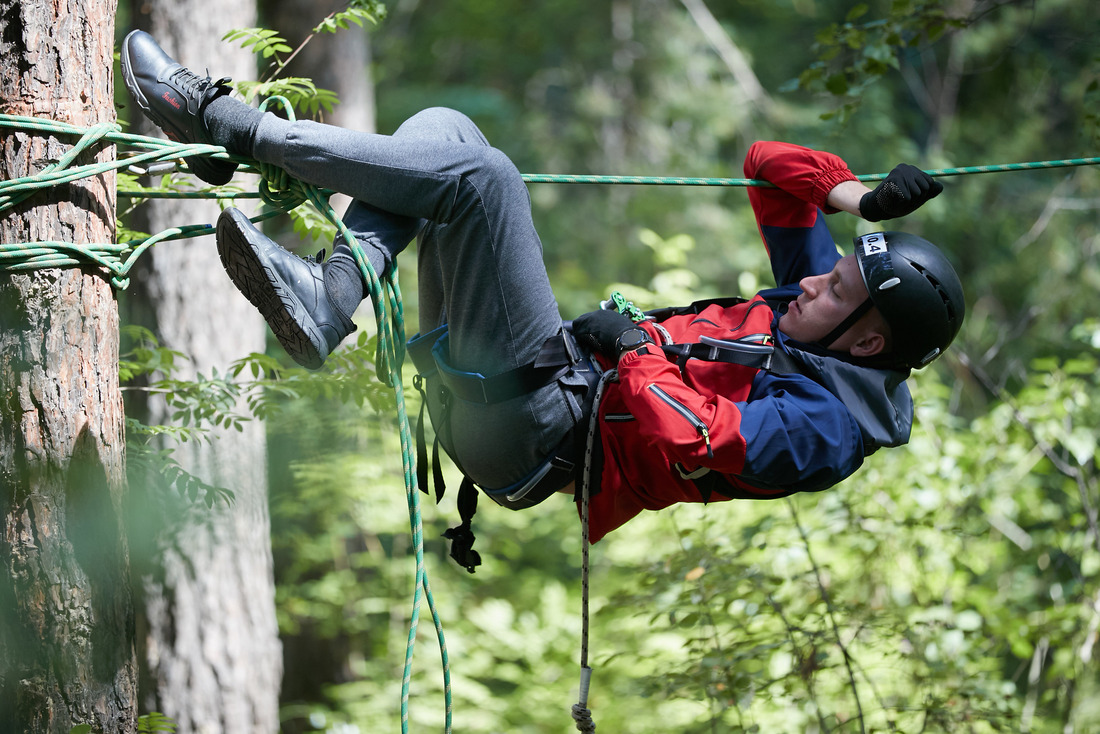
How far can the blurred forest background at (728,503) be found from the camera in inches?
137

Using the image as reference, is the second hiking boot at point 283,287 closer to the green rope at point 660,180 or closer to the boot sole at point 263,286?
the boot sole at point 263,286

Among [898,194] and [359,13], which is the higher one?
[359,13]

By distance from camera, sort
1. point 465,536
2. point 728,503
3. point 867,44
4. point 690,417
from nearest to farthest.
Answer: point 690,417, point 465,536, point 867,44, point 728,503

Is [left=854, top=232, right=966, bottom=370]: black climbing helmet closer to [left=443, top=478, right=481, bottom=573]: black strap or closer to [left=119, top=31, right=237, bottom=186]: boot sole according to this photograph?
[left=443, top=478, right=481, bottom=573]: black strap

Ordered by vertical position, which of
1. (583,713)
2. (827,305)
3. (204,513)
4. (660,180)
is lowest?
(583,713)

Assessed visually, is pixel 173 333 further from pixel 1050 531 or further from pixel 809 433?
pixel 1050 531

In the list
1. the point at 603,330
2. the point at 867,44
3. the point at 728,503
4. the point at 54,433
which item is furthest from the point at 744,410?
the point at 728,503

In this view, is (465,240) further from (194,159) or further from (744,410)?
(744,410)

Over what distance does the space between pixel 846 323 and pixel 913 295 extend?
0.17 metres

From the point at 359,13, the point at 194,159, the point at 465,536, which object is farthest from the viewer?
the point at 359,13

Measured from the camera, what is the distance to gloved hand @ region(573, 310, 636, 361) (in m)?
2.13

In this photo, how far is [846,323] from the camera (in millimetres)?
2205

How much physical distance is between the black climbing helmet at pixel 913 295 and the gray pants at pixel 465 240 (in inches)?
30.6

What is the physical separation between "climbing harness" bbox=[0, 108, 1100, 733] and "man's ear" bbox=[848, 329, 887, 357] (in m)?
0.21
